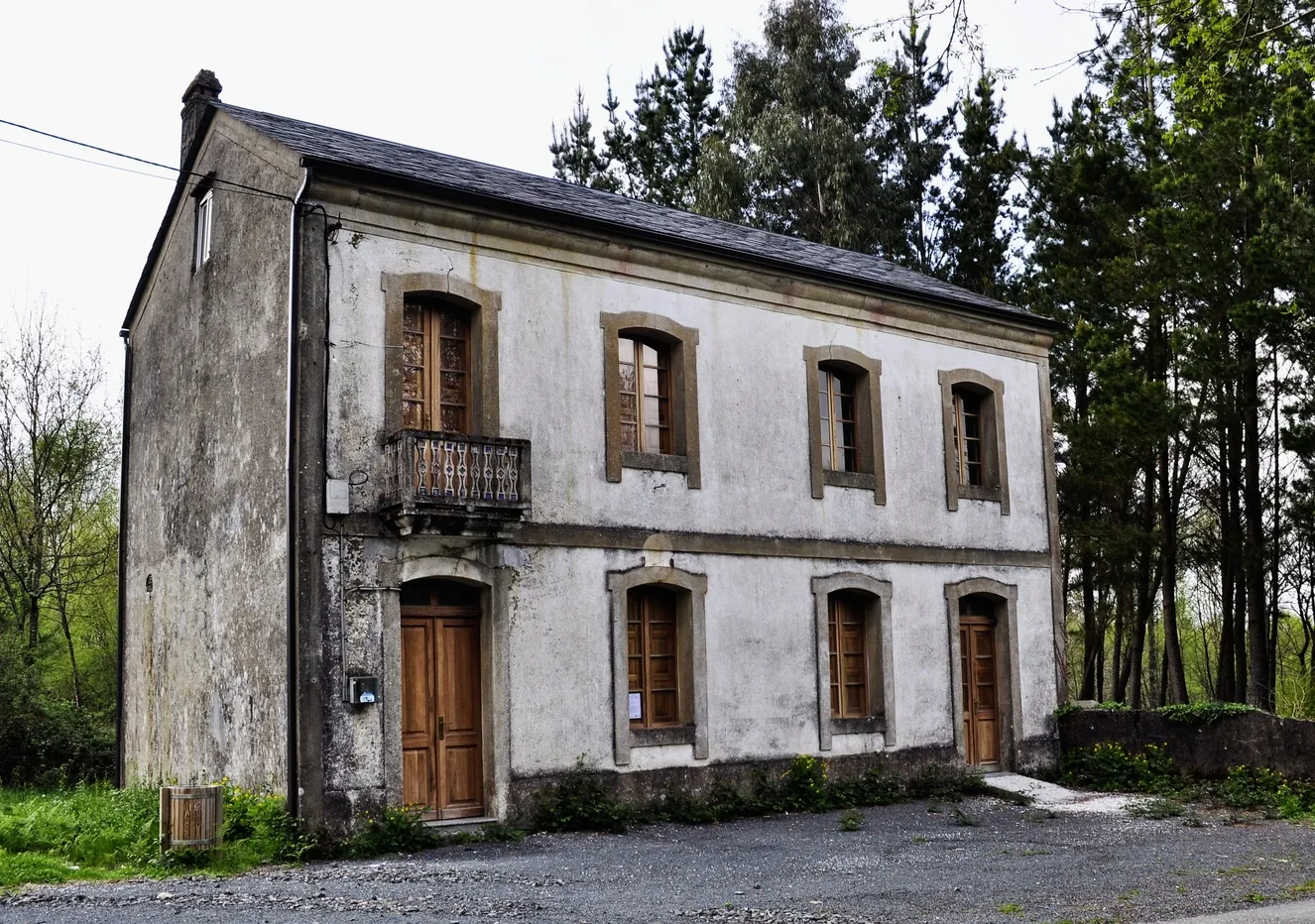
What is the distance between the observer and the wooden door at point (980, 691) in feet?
58.6

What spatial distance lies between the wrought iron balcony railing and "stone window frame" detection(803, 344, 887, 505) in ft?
15.7

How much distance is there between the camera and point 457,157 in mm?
17062

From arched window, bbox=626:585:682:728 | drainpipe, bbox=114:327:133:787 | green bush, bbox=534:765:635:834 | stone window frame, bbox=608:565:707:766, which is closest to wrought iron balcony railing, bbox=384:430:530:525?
stone window frame, bbox=608:565:707:766

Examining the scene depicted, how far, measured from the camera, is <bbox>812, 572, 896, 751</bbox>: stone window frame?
1598 cm

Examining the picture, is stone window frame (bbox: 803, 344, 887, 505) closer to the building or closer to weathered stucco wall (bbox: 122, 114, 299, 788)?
the building

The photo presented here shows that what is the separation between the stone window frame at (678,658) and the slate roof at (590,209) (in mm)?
3881

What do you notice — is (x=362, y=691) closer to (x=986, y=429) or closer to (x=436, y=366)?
(x=436, y=366)

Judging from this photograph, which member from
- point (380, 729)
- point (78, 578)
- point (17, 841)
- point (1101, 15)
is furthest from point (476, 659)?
point (78, 578)

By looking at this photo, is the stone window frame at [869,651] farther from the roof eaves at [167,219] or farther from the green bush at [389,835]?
the roof eaves at [167,219]

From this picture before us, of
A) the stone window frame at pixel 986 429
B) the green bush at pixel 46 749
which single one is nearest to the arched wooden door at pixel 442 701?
the stone window frame at pixel 986 429

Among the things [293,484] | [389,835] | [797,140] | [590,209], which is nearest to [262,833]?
[389,835]

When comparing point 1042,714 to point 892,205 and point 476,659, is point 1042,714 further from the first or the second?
point 892,205

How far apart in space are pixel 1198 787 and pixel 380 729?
10.5 metres

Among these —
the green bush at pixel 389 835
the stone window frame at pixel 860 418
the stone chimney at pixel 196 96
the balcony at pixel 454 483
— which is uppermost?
the stone chimney at pixel 196 96
